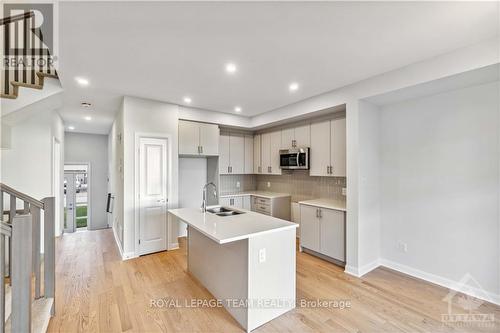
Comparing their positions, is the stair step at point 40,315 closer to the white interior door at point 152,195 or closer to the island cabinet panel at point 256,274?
the island cabinet panel at point 256,274

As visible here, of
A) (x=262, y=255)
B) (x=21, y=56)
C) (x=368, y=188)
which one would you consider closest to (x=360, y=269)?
(x=368, y=188)

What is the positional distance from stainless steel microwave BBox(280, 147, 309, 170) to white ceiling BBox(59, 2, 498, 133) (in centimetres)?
133

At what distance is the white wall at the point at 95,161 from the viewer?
6492mm

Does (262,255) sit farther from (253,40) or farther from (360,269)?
(253,40)

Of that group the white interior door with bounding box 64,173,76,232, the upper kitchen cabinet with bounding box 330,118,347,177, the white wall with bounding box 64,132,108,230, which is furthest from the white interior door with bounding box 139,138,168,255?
the white interior door with bounding box 64,173,76,232

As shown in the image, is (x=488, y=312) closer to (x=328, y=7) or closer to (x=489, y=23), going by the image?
(x=489, y=23)

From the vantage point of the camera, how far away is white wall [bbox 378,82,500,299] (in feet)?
8.37

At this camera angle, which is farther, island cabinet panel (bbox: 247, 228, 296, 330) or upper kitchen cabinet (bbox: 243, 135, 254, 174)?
upper kitchen cabinet (bbox: 243, 135, 254, 174)

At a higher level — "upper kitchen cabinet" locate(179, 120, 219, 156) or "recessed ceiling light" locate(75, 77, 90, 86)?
"recessed ceiling light" locate(75, 77, 90, 86)

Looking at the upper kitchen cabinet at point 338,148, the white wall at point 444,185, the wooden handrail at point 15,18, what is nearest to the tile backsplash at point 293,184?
the upper kitchen cabinet at point 338,148

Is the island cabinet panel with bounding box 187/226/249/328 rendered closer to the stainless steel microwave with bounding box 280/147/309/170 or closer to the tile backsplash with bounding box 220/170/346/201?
the stainless steel microwave with bounding box 280/147/309/170

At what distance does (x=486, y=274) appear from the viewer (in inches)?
101

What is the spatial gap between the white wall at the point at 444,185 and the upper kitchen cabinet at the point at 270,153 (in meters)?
2.09

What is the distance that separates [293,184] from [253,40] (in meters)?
3.45
